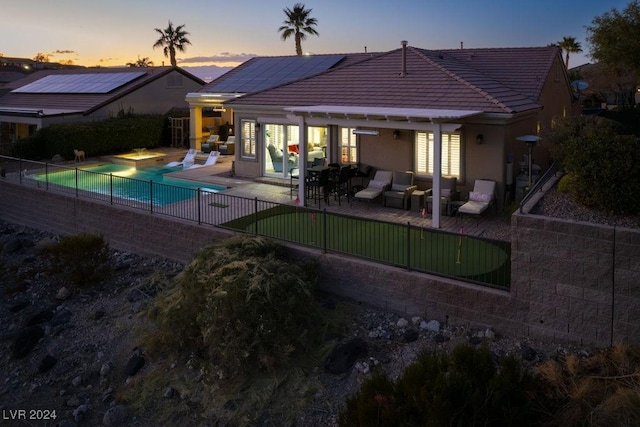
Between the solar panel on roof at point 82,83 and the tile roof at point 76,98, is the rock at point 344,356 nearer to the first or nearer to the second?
the tile roof at point 76,98

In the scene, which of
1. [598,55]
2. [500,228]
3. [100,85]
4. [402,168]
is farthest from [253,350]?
[100,85]

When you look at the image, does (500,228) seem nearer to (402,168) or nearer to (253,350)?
(402,168)

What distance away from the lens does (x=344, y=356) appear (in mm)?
10961

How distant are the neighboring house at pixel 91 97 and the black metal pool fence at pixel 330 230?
10887 millimetres

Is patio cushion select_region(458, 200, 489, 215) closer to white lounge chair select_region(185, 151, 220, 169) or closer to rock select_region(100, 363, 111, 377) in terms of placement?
rock select_region(100, 363, 111, 377)

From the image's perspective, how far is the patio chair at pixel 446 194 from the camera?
1652 centimetres

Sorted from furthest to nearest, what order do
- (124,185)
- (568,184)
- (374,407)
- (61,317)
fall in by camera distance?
(124,185) < (61,317) < (568,184) < (374,407)

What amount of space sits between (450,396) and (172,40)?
54.3 m

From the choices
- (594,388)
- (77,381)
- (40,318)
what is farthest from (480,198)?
(40,318)

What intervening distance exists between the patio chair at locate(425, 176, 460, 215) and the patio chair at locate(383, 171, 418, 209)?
0.57 metres

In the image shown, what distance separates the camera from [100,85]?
33.6 m

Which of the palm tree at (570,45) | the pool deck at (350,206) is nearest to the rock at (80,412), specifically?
the pool deck at (350,206)

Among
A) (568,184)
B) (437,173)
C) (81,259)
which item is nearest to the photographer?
(568,184)

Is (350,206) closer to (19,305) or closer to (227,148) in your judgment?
(19,305)
